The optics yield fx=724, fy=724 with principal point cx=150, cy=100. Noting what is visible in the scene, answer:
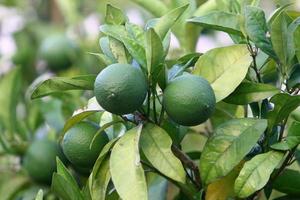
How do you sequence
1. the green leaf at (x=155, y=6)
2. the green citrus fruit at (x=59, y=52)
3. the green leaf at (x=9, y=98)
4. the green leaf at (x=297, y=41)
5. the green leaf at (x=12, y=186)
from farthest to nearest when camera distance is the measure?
the green citrus fruit at (x=59, y=52)
the green leaf at (x=9, y=98)
the green leaf at (x=12, y=186)
the green leaf at (x=155, y=6)
the green leaf at (x=297, y=41)

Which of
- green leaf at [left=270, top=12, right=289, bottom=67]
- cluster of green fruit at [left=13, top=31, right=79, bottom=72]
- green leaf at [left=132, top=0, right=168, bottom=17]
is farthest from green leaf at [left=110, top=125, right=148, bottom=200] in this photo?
cluster of green fruit at [left=13, top=31, right=79, bottom=72]

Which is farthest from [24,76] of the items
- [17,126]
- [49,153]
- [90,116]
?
[90,116]

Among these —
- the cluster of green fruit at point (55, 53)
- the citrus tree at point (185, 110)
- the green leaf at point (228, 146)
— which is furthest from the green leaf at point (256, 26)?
the cluster of green fruit at point (55, 53)

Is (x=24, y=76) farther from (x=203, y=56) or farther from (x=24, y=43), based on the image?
(x=203, y=56)

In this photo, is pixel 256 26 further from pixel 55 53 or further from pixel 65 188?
pixel 55 53

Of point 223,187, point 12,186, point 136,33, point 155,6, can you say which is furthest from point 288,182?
point 12,186

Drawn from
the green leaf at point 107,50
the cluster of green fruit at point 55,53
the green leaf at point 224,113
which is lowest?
the cluster of green fruit at point 55,53

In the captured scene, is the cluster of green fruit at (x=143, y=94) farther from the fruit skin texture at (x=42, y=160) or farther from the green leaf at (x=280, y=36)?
the fruit skin texture at (x=42, y=160)
